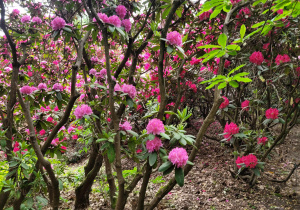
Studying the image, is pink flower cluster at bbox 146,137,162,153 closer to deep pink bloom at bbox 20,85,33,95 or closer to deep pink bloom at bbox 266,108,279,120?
deep pink bloom at bbox 20,85,33,95

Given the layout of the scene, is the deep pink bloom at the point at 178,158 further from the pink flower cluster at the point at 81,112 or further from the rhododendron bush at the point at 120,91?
the pink flower cluster at the point at 81,112

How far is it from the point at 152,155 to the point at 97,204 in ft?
5.99

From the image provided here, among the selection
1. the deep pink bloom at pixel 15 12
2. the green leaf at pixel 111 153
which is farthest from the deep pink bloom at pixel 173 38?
the deep pink bloom at pixel 15 12

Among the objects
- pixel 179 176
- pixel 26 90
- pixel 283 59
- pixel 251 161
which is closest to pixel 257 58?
pixel 283 59

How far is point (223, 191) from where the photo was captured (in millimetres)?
2668

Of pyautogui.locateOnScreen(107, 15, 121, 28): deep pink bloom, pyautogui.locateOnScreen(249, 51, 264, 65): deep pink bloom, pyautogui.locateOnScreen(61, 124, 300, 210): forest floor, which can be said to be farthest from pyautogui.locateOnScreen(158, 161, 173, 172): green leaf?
pyautogui.locateOnScreen(249, 51, 264, 65): deep pink bloom

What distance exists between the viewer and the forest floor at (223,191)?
7.84 ft

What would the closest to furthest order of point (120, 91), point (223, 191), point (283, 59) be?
point (120, 91) < point (283, 59) < point (223, 191)

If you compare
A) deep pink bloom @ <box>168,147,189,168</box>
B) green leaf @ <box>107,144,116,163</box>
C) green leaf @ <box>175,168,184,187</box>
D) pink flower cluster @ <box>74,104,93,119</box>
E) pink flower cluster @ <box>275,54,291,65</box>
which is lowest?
green leaf @ <box>175,168,184,187</box>

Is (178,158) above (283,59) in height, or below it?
below

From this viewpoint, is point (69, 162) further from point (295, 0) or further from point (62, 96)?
point (295, 0)

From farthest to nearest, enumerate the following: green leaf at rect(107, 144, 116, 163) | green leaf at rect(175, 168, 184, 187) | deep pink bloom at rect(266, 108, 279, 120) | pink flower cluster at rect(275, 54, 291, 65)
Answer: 1. deep pink bloom at rect(266, 108, 279, 120)
2. pink flower cluster at rect(275, 54, 291, 65)
3. green leaf at rect(107, 144, 116, 163)
4. green leaf at rect(175, 168, 184, 187)

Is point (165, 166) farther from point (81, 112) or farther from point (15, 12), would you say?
point (15, 12)

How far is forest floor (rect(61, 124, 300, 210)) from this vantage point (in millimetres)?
2389
